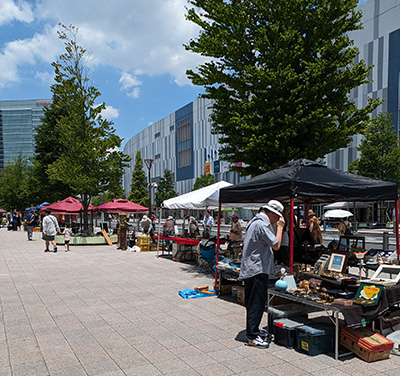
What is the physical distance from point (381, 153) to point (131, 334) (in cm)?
3553

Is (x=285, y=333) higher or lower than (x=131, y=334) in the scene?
higher

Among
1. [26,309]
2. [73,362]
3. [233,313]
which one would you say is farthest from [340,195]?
[26,309]

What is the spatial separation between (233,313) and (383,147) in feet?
112

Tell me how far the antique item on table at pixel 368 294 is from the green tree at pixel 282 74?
5.21 meters

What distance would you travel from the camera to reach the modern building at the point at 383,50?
38.6 m

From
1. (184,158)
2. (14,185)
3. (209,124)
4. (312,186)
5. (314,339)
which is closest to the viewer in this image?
(314,339)

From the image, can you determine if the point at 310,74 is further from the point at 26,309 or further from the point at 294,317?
the point at 26,309

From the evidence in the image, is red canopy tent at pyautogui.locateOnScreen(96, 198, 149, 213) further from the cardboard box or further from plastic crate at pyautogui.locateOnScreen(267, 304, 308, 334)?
the cardboard box

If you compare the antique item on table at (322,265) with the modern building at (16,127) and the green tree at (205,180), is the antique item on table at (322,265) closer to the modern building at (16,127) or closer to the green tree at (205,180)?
the green tree at (205,180)

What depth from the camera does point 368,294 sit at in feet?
16.2

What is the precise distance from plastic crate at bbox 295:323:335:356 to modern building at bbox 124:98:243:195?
52504mm

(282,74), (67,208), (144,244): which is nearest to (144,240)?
(144,244)

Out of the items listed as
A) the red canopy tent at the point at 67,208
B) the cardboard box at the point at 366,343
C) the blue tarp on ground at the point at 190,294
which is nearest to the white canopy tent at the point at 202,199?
the blue tarp on ground at the point at 190,294

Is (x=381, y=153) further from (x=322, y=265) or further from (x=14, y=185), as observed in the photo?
(x=14, y=185)
